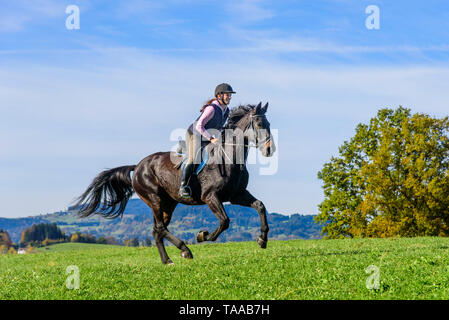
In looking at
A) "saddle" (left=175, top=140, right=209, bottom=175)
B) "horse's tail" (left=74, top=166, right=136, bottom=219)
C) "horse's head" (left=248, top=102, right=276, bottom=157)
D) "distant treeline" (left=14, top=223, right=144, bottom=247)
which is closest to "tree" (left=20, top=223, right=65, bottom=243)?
"distant treeline" (left=14, top=223, right=144, bottom=247)

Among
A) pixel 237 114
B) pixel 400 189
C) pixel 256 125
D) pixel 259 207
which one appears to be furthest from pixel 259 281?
pixel 400 189

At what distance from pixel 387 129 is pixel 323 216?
8594 millimetres

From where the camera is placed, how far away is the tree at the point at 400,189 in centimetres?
3797

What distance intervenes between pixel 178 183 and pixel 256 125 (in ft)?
Answer: 9.49

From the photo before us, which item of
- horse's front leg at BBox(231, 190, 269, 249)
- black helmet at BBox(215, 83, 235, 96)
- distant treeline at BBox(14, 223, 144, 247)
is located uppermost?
black helmet at BBox(215, 83, 235, 96)

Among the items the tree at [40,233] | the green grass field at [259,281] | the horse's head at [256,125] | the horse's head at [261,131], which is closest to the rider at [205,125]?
the horse's head at [256,125]

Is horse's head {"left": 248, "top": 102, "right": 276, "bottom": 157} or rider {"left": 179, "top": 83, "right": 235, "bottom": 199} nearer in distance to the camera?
horse's head {"left": 248, "top": 102, "right": 276, "bottom": 157}

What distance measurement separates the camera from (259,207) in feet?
43.2

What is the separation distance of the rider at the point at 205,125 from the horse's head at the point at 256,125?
0.41m

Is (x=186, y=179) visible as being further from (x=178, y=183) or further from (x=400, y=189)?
(x=400, y=189)

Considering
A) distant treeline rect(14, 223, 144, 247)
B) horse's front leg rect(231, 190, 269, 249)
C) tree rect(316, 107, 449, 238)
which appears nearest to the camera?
horse's front leg rect(231, 190, 269, 249)

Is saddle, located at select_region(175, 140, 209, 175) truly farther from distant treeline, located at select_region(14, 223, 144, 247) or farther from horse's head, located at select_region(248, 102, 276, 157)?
distant treeline, located at select_region(14, 223, 144, 247)

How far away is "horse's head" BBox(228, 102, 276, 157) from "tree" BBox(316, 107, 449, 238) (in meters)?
26.0

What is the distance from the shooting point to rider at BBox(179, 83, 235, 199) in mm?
13383
